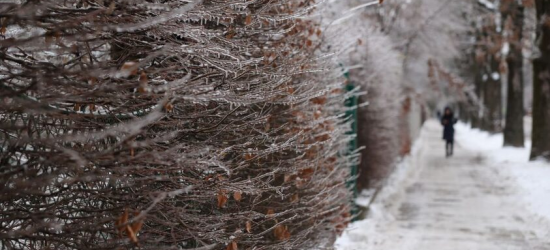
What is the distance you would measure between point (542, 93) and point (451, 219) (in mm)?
7267

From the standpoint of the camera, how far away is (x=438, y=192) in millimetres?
12820

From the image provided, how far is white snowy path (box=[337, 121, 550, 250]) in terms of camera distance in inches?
310

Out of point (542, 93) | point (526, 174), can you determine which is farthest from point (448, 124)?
point (526, 174)

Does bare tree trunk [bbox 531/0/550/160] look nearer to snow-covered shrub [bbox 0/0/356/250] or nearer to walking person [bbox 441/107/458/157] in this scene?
walking person [bbox 441/107/458/157]

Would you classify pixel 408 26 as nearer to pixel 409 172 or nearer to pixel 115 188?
pixel 409 172

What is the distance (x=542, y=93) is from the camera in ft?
50.4

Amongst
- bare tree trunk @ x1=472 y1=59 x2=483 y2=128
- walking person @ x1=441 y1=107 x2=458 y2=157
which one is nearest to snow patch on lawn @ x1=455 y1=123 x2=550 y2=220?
walking person @ x1=441 y1=107 x2=458 y2=157

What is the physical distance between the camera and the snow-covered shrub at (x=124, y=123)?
2570 mm

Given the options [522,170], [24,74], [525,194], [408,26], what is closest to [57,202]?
[24,74]

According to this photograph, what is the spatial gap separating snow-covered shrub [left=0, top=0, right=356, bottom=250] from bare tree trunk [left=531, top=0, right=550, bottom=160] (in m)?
12.3

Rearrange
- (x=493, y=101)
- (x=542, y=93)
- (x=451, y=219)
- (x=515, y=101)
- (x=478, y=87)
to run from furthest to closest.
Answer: (x=478, y=87) < (x=493, y=101) < (x=515, y=101) < (x=542, y=93) < (x=451, y=219)

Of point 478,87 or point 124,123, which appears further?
point 478,87

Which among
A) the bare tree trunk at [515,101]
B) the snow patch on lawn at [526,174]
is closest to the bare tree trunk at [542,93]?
the snow patch on lawn at [526,174]

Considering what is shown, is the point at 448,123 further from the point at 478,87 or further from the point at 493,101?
the point at 478,87
